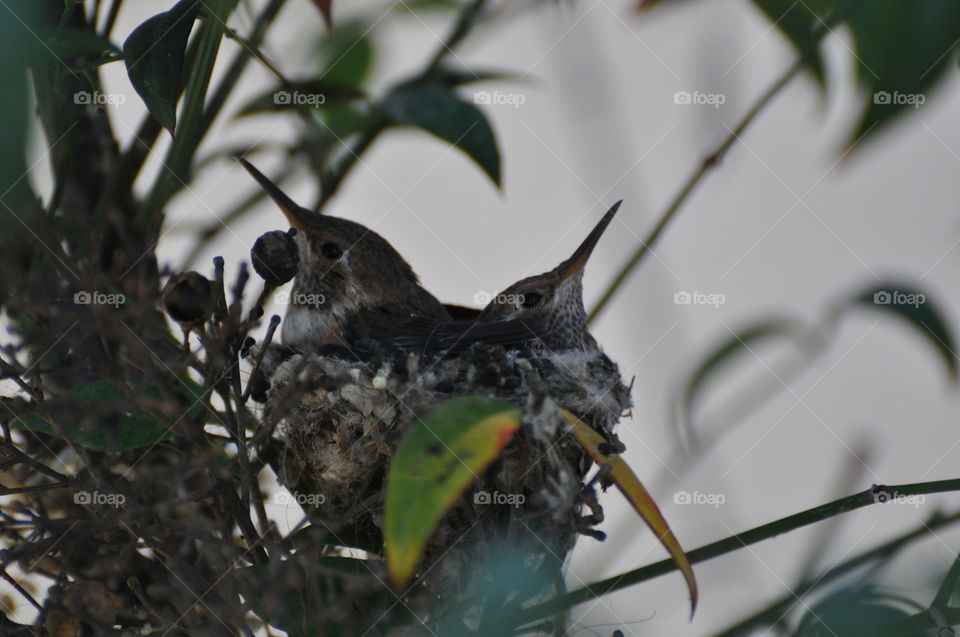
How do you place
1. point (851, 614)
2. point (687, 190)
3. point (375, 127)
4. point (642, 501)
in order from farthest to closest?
point (375, 127), point (687, 190), point (642, 501), point (851, 614)

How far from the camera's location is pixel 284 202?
2.80 metres

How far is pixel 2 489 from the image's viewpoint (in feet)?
5.67

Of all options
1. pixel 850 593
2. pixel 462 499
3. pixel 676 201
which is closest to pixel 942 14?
pixel 676 201

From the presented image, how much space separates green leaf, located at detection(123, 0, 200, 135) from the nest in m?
0.45

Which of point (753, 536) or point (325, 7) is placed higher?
point (325, 7)

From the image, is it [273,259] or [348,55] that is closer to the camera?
[273,259]

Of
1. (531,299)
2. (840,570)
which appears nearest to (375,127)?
→ (531,299)

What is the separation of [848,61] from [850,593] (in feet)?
3.33

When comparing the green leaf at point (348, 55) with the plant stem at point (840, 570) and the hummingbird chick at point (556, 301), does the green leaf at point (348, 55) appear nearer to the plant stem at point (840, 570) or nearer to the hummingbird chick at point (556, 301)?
the hummingbird chick at point (556, 301)

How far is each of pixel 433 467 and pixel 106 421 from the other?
699 mm

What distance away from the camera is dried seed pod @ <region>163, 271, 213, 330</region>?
1795mm

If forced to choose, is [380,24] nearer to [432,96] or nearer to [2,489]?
[432,96]

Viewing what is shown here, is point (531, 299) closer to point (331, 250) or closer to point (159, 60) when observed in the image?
point (331, 250)

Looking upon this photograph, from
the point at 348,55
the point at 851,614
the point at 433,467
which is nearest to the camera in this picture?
the point at 433,467
